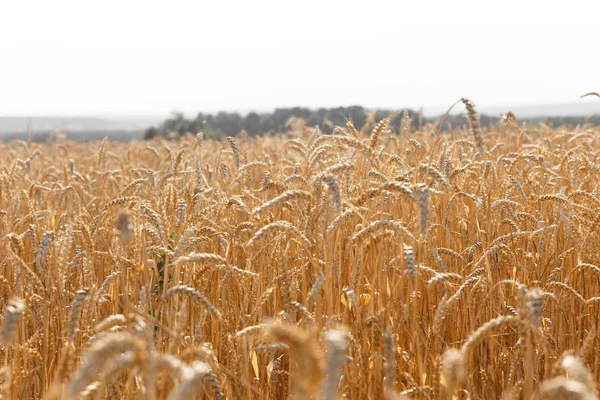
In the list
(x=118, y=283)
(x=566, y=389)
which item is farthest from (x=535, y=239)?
(x=566, y=389)

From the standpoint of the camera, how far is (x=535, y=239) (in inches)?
105

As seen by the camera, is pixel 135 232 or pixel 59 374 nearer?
pixel 59 374

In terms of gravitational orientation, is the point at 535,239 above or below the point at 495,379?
above

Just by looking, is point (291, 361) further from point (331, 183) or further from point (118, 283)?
point (118, 283)

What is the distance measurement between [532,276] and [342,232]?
3.04 feet

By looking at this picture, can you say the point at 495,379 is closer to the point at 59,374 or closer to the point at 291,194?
the point at 291,194

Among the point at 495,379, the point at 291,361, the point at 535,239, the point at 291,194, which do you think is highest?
the point at 291,194

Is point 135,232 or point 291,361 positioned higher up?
point 135,232

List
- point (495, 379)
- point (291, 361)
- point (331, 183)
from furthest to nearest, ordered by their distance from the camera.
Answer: point (495, 379) < point (291, 361) < point (331, 183)

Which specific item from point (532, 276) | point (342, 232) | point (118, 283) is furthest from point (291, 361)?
point (532, 276)

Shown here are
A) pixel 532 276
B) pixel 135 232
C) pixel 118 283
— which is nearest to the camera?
pixel 135 232

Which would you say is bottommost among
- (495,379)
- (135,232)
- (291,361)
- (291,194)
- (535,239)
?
(495,379)

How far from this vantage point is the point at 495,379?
2.03 metres

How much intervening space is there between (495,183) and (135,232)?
5.42 ft
